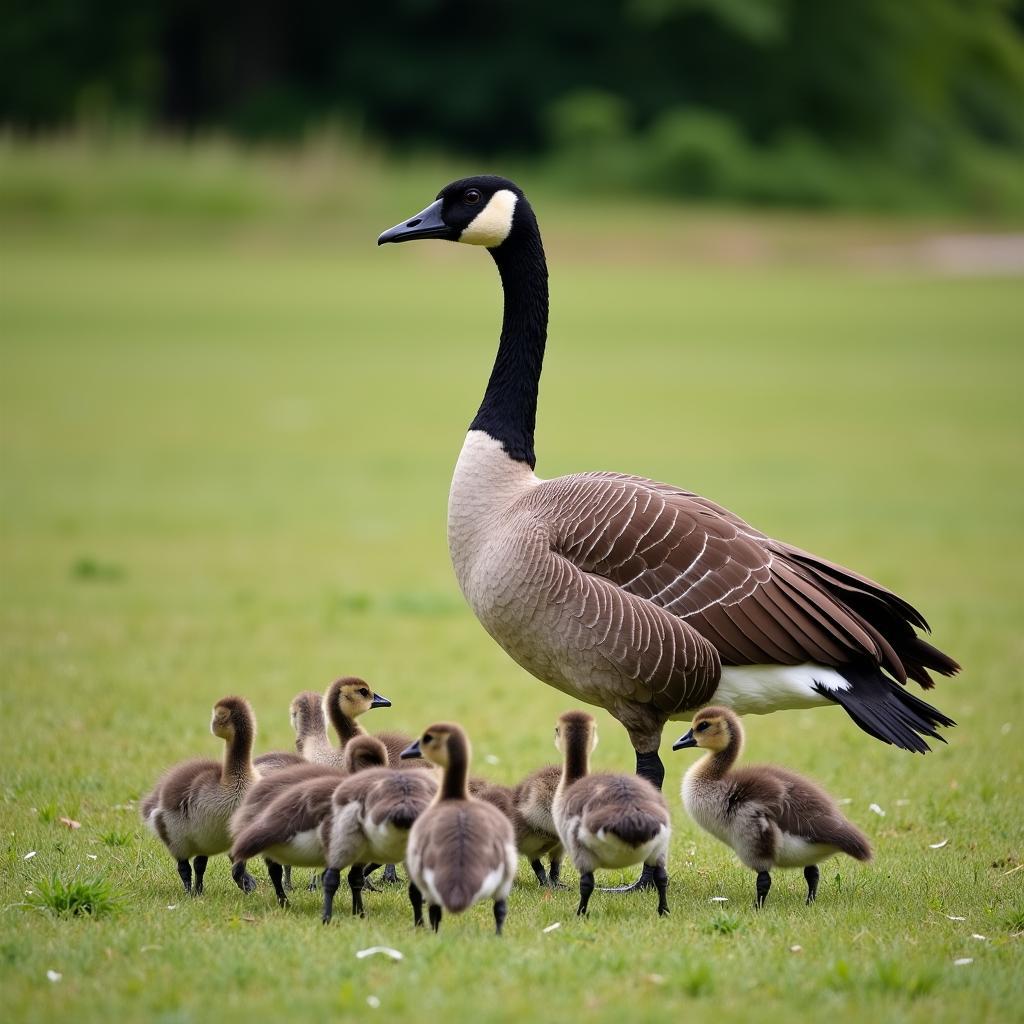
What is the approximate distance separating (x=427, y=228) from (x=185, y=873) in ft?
11.0

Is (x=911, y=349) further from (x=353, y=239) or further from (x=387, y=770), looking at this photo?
(x=387, y=770)

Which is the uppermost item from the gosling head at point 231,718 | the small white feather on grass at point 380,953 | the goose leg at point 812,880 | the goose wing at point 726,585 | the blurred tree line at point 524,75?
the blurred tree line at point 524,75

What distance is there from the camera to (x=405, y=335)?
3108 centimetres

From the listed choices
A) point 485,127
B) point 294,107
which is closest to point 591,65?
point 485,127

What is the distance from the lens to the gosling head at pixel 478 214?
7.55 meters

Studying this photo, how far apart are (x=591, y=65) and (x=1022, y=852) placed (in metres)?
Answer: 51.5

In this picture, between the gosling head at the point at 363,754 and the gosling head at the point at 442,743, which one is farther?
the gosling head at the point at 363,754

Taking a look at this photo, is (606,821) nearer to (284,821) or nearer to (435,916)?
(435,916)

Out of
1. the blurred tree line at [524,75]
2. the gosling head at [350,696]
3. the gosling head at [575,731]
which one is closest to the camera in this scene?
the gosling head at [575,731]

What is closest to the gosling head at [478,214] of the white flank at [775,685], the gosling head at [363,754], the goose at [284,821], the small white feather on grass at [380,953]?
the white flank at [775,685]

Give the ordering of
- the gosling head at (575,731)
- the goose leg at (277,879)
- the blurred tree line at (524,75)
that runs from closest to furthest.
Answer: the goose leg at (277,879)
the gosling head at (575,731)
the blurred tree line at (524,75)

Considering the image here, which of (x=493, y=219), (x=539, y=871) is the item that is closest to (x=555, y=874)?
(x=539, y=871)

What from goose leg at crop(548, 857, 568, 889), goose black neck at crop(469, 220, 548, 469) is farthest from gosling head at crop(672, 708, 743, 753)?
goose black neck at crop(469, 220, 548, 469)

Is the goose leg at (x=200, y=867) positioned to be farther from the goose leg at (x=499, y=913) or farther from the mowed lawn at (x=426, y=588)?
the goose leg at (x=499, y=913)
